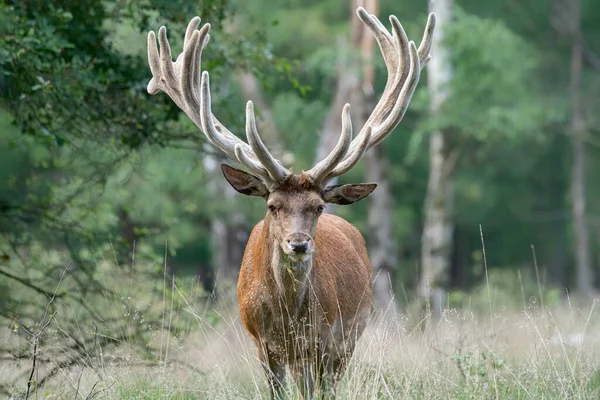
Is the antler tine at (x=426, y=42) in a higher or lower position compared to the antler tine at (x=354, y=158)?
higher

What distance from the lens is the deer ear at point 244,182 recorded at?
7176mm

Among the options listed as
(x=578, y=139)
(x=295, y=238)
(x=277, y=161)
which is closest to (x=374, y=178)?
(x=578, y=139)

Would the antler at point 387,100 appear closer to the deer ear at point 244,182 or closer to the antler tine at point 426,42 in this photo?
the antler tine at point 426,42

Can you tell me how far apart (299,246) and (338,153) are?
719 millimetres

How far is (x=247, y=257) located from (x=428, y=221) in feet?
42.5

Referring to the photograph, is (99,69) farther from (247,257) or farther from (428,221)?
(428,221)

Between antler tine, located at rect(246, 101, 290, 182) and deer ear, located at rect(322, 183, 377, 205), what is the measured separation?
344mm

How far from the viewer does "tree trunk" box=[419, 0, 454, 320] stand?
19.2 metres

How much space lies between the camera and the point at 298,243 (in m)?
6.69

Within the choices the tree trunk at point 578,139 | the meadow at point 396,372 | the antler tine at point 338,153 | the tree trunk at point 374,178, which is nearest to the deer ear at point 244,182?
the antler tine at point 338,153

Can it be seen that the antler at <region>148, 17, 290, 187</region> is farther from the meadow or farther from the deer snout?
the meadow

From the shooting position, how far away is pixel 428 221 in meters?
20.4

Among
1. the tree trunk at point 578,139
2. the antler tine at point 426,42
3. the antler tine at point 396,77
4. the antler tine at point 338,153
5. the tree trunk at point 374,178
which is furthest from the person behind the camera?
the tree trunk at point 578,139

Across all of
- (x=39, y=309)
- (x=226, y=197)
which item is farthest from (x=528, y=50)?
(x=39, y=309)
